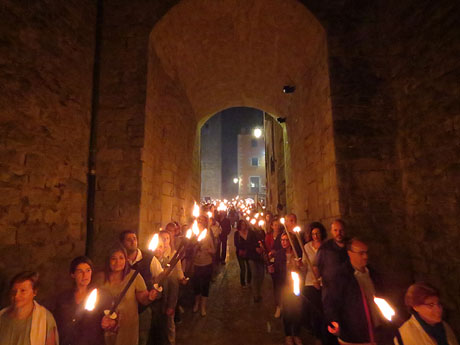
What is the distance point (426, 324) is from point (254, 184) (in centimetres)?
3539

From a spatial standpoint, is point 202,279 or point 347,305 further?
point 202,279

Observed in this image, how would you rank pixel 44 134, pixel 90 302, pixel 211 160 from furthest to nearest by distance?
pixel 211 160 < pixel 44 134 < pixel 90 302

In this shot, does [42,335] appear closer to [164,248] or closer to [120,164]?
[164,248]

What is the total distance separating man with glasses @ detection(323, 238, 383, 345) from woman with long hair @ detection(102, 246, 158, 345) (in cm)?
182

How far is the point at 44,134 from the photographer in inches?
162

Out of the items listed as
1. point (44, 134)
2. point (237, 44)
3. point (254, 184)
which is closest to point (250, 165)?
point (254, 184)

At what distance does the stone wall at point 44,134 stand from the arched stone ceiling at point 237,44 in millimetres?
1641

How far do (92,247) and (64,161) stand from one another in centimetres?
160

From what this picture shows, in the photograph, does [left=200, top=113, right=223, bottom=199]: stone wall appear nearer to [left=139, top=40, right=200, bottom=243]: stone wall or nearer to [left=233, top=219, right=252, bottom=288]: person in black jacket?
[left=139, top=40, right=200, bottom=243]: stone wall

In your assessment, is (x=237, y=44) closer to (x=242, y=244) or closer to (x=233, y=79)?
(x=233, y=79)

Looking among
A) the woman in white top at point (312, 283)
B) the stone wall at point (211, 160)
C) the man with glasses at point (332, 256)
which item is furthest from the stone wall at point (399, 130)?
the stone wall at point (211, 160)

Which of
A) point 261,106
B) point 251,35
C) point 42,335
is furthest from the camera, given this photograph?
point 261,106

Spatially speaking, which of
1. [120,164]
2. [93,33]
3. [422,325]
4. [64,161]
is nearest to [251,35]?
[93,33]

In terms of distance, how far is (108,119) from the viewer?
5.05 meters
